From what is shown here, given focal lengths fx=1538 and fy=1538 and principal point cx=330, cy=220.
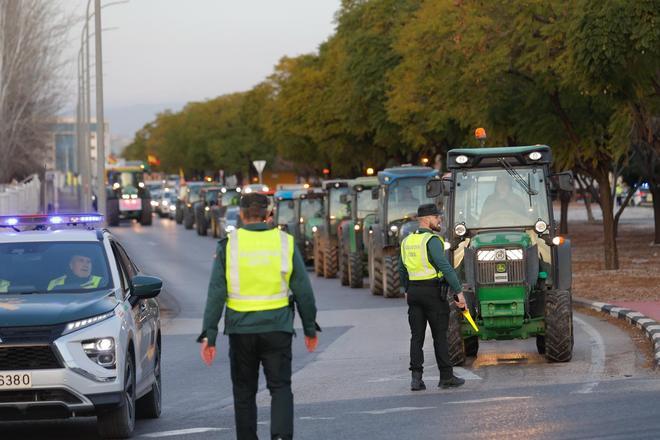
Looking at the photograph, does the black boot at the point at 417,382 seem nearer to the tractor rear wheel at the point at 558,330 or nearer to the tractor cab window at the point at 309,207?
the tractor rear wheel at the point at 558,330

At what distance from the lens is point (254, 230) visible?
32.7 ft

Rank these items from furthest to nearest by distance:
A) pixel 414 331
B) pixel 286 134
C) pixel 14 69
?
pixel 286 134 → pixel 14 69 → pixel 414 331

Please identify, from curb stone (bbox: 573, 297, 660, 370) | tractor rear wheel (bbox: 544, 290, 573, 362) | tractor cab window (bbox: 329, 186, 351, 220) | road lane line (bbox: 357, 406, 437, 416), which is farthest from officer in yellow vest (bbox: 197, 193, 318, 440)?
tractor cab window (bbox: 329, 186, 351, 220)

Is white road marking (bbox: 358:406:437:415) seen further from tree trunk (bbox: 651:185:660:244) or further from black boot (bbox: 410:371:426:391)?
tree trunk (bbox: 651:185:660:244)

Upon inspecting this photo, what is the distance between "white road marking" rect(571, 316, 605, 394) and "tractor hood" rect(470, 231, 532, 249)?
1514 mm

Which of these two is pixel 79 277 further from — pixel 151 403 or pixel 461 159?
pixel 461 159

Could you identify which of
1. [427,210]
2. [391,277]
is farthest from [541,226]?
[391,277]

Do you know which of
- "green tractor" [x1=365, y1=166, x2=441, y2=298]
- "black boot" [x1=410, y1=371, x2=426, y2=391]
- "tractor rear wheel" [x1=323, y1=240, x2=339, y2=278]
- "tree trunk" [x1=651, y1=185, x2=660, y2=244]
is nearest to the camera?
"black boot" [x1=410, y1=371, x2=426, y2=391]

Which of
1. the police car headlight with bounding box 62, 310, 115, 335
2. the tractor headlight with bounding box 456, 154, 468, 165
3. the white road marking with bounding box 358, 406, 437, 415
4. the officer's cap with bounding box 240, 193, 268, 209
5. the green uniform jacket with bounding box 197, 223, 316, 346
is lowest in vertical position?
the white road marking with bounding box 358, 406, 437, 415

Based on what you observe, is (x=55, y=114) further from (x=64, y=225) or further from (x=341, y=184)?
(x=64, y=225)

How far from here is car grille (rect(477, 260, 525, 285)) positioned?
16.9 metres

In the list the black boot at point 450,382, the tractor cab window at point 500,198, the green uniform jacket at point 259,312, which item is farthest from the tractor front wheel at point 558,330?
the green uniform jacket at point 259,312

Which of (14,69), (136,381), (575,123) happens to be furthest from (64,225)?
(14,69)

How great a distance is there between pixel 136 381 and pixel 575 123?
2732cm
